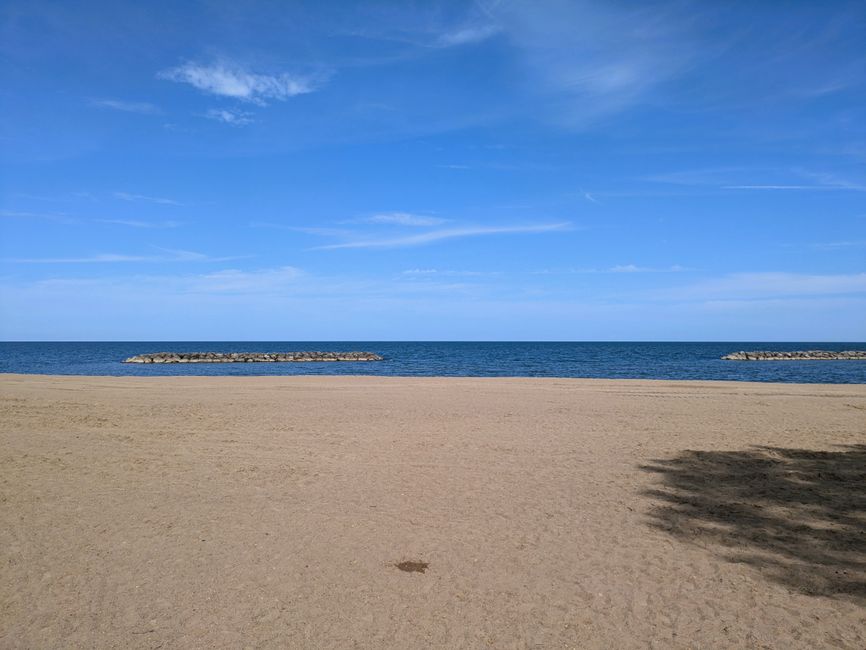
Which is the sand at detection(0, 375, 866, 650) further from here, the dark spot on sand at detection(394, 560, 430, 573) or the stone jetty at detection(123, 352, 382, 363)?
the stone jetty at detection(123, 352, 382, 363)

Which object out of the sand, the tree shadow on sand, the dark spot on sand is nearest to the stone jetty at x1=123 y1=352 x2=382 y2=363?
the sand

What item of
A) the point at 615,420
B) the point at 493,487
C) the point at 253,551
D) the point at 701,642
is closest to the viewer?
the point at 701,642

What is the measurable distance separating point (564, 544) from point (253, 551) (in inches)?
148

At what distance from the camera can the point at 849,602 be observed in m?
5.70

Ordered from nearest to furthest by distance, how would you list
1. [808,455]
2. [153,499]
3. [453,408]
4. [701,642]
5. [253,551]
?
[701,642] < [253,551] < [153,499] < [808,455] < [453,408]

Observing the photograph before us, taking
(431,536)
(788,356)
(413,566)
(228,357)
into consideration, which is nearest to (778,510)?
(431,536)

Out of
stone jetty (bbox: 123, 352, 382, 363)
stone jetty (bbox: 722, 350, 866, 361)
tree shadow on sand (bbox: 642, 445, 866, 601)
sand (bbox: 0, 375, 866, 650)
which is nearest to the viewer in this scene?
sand (bbox: 0, 375, 866, 650)

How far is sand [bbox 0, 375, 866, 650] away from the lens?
536 centimetres

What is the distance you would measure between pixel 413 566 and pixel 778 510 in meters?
5.58

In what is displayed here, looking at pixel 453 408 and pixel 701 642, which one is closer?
pixel 701 642

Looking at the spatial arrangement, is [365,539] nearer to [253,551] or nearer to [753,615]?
[253,551]

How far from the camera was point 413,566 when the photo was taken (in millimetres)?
6660

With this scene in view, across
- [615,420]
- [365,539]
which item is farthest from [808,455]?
[365,539]

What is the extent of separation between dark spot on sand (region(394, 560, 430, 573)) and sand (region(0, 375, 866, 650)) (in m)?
0.03
